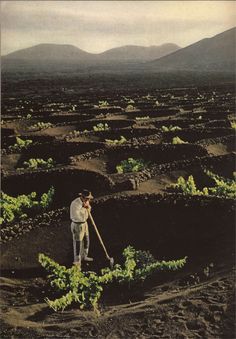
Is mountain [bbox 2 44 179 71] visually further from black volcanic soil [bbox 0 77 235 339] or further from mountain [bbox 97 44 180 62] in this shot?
black volcanic soil [bbox 0 77 235 339]

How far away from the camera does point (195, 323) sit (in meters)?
5.75

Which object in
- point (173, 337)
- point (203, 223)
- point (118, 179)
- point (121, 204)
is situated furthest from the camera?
point (118, 179)

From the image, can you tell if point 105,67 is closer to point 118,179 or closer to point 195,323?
point 118,179

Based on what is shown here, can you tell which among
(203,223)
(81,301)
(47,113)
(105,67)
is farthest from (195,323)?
(105,67)

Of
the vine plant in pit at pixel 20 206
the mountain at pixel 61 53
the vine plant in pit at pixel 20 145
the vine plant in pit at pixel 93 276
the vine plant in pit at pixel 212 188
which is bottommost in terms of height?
the vine plant in pit at pixel 93 276

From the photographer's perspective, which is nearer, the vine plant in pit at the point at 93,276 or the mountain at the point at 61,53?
the vine plant in pit at the point at 93,276

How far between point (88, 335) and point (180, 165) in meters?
7.35

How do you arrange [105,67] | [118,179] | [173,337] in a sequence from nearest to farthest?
[173,337]
[118,179]
[105,67]

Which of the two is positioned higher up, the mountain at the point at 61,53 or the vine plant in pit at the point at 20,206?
the mountain at the point at 61,53

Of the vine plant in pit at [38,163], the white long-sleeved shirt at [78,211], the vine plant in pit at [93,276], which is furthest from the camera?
the vine plant in pit at [38,163]

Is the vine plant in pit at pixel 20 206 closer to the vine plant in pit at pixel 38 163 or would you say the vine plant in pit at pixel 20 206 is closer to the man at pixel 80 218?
the man at pixel 80 218

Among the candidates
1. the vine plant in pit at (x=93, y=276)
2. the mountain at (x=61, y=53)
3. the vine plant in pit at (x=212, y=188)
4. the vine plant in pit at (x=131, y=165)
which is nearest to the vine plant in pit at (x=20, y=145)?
the mountain at (x=61, y=53)

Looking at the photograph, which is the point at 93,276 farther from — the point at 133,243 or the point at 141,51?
the point at 141,51

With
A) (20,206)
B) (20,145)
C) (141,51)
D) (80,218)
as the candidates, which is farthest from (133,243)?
(141,51)
